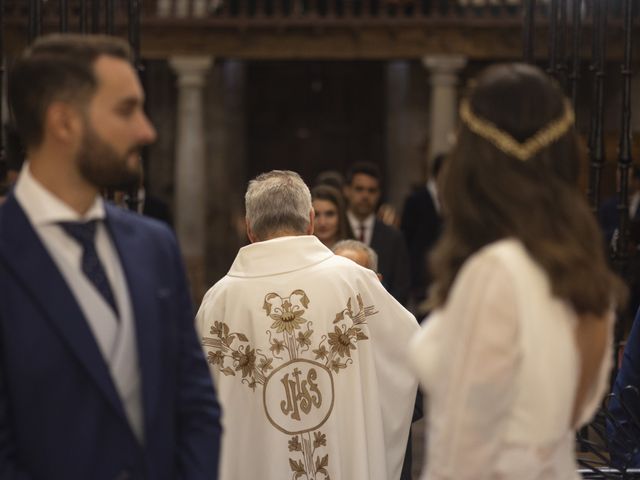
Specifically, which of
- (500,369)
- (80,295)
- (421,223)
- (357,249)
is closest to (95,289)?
(80,295)

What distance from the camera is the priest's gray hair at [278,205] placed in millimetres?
4270

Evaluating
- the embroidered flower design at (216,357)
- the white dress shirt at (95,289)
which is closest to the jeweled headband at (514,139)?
the white dress shirt at (95,289)

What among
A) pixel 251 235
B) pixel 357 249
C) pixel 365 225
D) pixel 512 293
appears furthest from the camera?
pixel 365 225

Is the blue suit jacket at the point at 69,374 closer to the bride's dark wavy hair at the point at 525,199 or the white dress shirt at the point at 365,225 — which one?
the bride's dark wavy hair at the point at 525,199

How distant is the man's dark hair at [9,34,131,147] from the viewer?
2570 mm

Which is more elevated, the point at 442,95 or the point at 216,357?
the point at 442,95

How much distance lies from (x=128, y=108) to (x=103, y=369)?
54 cm

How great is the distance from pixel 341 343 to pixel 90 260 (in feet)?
6.16

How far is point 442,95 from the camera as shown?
1675cm

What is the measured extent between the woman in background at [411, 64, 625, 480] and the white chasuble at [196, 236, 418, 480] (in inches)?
71.4

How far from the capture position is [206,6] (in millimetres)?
16422

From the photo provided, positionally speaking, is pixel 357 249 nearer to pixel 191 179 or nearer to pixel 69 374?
pixel 69 374

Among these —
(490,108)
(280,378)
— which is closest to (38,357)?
(490,108)

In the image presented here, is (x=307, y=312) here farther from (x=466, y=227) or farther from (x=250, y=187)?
(x=466, y=227)
